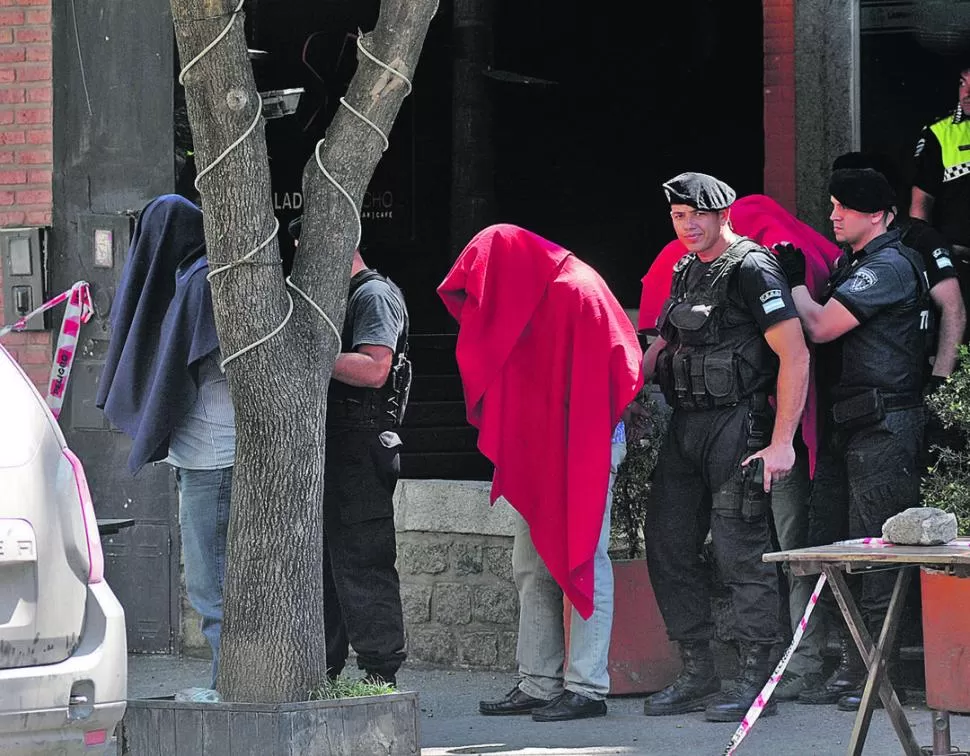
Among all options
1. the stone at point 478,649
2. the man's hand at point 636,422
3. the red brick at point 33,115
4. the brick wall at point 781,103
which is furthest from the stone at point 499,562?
the red brick at point 33,115

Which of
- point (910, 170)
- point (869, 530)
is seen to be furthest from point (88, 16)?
point (869, 530)

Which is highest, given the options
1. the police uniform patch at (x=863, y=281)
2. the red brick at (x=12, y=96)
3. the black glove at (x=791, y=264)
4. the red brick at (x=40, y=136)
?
the red brick at (x=12, y=96)

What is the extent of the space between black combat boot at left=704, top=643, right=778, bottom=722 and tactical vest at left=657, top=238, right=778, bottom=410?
37.4 inches

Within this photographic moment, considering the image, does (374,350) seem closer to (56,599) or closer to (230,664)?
(230,664)

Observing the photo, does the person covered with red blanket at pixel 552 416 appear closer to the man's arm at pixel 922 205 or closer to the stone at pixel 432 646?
the stone at pixel 432 646

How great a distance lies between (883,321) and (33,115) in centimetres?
439

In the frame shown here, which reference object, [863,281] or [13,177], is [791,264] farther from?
[13,177]

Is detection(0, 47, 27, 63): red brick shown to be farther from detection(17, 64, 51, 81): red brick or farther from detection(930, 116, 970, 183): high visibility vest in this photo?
detection(930, 116, 970, 183): high visibility vest

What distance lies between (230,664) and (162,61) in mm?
3869

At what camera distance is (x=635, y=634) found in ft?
22.5

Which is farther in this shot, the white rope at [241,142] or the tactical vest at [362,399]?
the tactical vest at [362,399]

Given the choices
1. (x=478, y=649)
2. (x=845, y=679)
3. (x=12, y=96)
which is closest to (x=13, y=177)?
(x=12, y=96)

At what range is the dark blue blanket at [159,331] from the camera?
231 inches

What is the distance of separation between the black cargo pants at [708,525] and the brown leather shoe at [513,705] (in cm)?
64
